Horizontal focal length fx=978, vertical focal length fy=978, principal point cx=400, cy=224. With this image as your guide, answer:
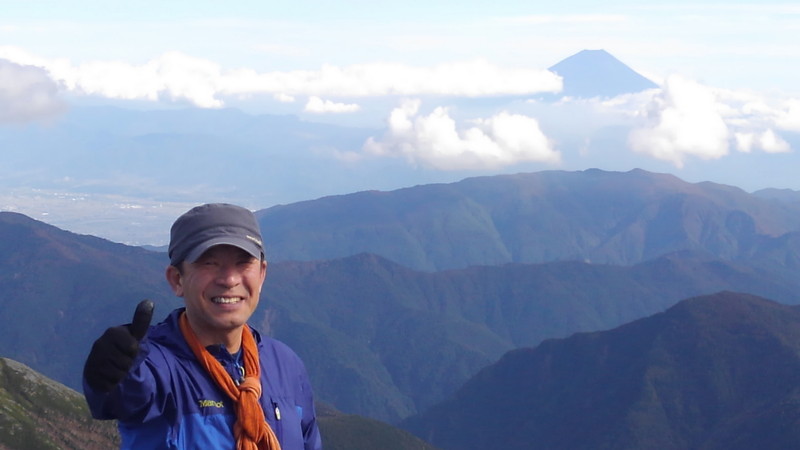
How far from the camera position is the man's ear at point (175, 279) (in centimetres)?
817

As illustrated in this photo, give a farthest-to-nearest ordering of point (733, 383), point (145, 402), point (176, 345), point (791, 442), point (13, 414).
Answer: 1. point (733, 383)
2. point (791, 442)
3. point (13, 414)
4. point (176, 345)
5. point (145, 402)

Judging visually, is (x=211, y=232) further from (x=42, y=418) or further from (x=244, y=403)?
(x=42, y=418)

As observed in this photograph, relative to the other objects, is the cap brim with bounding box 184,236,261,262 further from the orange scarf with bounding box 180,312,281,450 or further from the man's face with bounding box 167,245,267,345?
the orange scarf with bounding box 180,312,281,450

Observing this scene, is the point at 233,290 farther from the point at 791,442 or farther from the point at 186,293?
the point at 791,442

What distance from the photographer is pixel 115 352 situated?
22.6 feet

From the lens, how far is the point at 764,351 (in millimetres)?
173000

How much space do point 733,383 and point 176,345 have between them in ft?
569

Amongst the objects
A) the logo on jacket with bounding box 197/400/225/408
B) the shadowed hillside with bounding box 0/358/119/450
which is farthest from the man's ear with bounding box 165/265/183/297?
the shadowed hillside with bounding box 0/358/119/450

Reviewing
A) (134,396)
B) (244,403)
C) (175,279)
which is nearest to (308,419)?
(244,403)

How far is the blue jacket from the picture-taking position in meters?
7.24

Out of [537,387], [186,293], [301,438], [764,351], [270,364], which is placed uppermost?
[186,293]

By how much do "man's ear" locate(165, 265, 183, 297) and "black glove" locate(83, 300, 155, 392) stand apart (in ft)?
3.70

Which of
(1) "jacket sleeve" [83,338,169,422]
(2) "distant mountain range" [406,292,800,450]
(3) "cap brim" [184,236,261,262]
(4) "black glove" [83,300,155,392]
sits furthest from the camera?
(2) "distant mountain range" [406,292,800,450]

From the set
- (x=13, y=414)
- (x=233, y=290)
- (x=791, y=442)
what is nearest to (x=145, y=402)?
(x=233, y=290)
